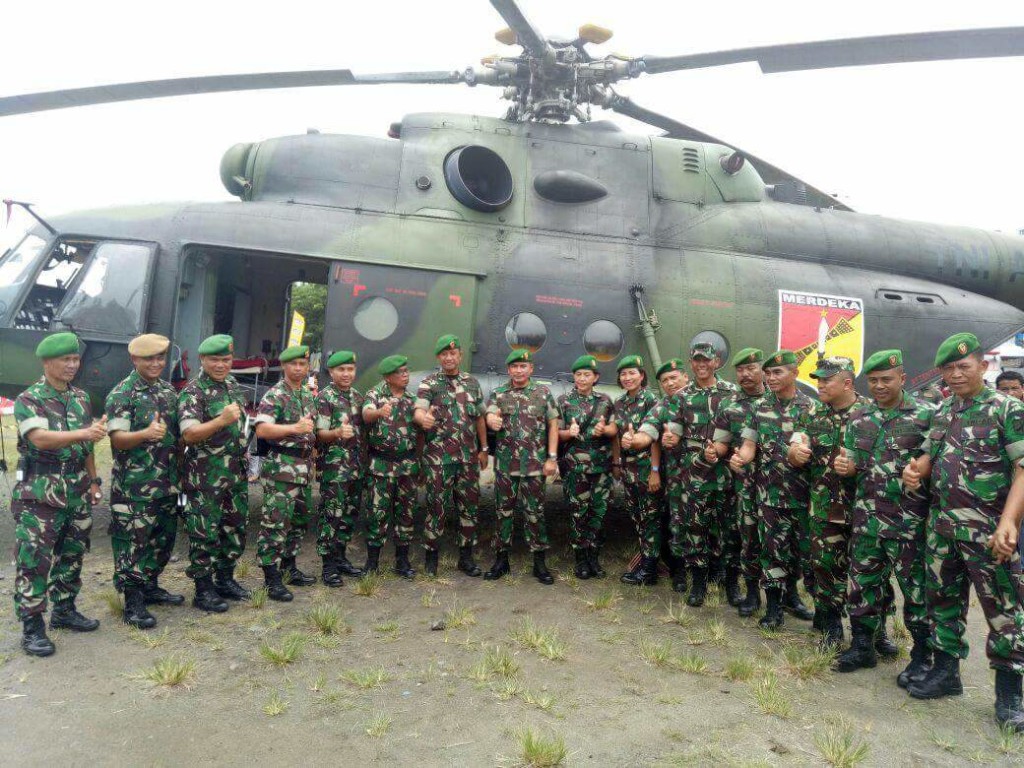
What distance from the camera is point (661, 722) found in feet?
10.7

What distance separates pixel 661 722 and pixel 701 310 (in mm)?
4498

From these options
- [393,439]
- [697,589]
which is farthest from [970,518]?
[393,439]

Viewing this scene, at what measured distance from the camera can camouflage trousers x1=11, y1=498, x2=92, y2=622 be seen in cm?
382

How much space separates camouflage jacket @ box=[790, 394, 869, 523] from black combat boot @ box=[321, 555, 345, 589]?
3.64 metres

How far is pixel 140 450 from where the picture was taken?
4.29 meters

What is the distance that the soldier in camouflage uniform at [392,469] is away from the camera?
5.30 meters

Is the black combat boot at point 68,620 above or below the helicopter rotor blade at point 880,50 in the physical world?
below

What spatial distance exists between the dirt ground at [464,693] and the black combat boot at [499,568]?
0.51m

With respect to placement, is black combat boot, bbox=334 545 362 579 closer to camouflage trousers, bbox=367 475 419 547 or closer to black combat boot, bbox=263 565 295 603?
camouflage trousers, bbox=367 475 419 547

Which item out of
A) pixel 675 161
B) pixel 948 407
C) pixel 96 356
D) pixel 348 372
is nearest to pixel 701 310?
pixel 675 161

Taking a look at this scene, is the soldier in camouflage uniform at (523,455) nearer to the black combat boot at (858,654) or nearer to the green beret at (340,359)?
the green beret at (340,359)

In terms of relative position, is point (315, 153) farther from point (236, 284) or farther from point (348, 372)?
point (348, 372)

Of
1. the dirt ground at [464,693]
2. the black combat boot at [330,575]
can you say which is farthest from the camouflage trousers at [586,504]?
the black combat boot at [330,575]

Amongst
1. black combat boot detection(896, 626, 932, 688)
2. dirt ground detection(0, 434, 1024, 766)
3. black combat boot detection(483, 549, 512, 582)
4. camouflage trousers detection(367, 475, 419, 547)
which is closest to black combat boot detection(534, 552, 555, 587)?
black combat boot detection(483, 549, 512, 582)
